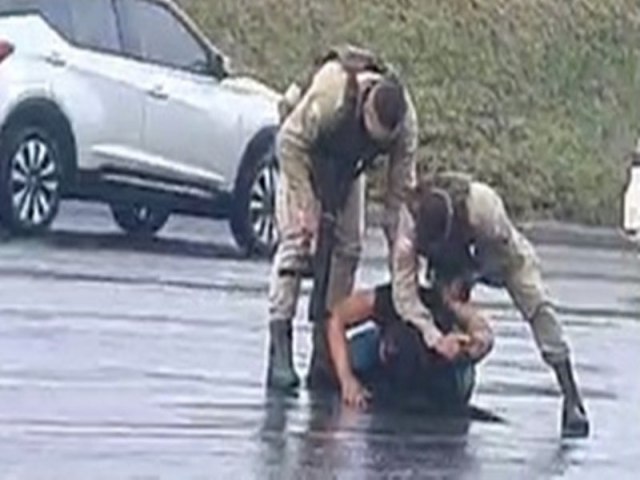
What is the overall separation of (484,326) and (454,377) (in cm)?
36

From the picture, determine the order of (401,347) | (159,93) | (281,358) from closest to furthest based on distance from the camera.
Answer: (401,347) < (281,358) < (159,93)

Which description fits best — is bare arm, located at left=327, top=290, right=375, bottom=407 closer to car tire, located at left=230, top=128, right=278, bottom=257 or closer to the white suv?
the white suv

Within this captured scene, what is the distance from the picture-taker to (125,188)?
23.9 m

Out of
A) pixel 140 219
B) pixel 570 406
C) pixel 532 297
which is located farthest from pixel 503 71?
pixel 532 297

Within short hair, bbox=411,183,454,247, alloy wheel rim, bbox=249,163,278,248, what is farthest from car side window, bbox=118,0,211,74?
short hair, bbox=411,183,454,247

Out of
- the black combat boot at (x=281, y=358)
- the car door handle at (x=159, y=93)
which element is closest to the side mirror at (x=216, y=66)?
the car door handle at (x=159, y=93)

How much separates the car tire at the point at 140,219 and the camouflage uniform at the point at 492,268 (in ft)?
37.6

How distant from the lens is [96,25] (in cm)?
2375

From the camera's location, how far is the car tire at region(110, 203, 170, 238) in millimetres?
24812

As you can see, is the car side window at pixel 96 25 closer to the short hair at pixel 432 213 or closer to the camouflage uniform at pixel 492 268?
the camouflage uniform at pixel 492 268

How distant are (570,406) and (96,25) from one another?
35.4 feet

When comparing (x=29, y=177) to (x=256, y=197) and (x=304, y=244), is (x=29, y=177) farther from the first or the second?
(x=304, y=244)

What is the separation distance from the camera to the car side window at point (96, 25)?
23531 millimetres

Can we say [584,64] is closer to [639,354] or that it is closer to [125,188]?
[125,188]
